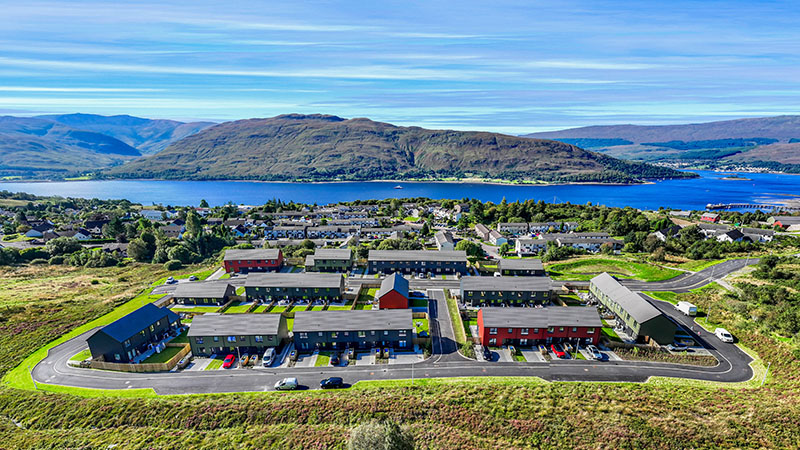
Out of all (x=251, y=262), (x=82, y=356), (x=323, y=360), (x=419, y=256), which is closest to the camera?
(x=323, y=360)

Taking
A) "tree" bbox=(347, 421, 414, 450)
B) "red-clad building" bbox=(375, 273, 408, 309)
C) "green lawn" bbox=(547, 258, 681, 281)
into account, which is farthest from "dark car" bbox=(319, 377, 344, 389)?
"green lawn" bbox=(547, 258, 681, 281)

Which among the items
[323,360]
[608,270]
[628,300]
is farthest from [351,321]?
[608,270]

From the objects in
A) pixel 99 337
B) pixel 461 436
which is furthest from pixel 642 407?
pixel 99 337

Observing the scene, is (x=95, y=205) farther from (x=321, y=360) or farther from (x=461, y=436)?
(x=461, y=436)

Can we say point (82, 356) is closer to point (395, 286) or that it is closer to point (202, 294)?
point (202, 294)

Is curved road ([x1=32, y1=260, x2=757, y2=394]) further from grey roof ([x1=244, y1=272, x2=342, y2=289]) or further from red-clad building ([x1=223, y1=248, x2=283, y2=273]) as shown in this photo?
red-clad building ([x1=223, y1=248, x2=283, y2=273])
